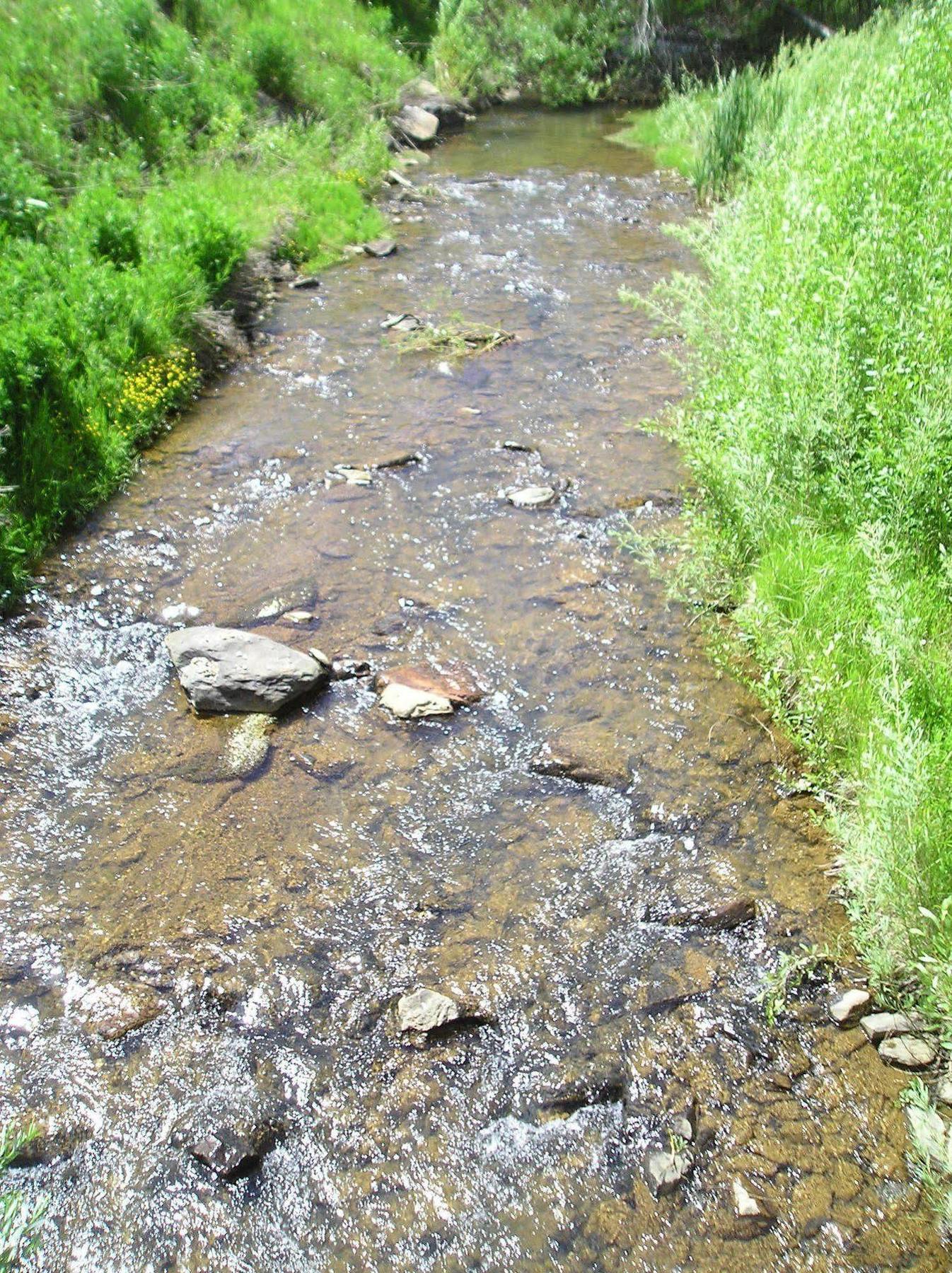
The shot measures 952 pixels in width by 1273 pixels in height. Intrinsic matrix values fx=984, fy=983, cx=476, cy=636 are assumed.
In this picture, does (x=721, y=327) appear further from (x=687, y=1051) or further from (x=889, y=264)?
(x=687, y=1051)

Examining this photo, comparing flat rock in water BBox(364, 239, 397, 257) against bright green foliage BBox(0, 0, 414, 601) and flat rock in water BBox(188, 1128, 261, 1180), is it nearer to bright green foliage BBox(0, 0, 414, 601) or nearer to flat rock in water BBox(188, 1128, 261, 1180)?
bright green foliage BBox(0, 0, 414, 601)

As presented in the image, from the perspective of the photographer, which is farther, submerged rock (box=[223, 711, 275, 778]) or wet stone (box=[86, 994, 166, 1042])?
submerged rock (box=[223, 711, 275, 778])

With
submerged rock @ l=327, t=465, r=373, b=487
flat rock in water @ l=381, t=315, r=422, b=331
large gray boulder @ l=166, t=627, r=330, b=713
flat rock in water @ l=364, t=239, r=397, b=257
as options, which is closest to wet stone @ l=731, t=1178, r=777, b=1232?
large gray boulder @ l=166, t=627, r=330, b=713

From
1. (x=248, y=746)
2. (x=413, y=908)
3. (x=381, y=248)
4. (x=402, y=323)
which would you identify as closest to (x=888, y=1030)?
(x=413, y=908)

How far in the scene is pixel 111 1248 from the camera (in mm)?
2895

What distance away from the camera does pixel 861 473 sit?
16.1 ft

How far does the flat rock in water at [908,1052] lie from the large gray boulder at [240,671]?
3104 millimetres

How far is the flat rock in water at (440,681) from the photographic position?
512 centimetres

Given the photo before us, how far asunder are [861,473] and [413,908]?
304 centimetres

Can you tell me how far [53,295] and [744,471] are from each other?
526 cm

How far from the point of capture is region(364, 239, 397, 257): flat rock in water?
11.4 meters

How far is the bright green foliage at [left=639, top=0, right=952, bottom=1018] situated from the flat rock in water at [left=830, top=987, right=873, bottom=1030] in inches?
5.2

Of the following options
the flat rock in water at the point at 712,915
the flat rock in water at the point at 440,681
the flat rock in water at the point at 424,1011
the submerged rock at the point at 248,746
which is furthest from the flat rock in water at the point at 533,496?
the flat rock in water at the point at 424,1011

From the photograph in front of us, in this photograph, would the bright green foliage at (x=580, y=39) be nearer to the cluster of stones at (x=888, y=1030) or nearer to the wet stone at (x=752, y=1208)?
the cluster of stones at (x=888, y=1030)
